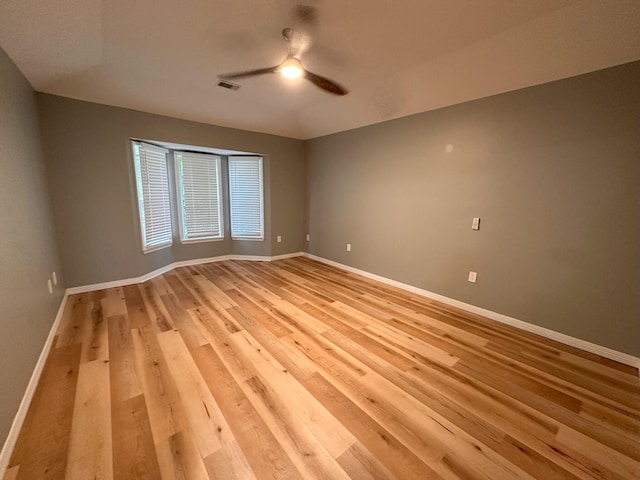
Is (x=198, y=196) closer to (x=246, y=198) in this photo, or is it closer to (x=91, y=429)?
(x=246, y=198)

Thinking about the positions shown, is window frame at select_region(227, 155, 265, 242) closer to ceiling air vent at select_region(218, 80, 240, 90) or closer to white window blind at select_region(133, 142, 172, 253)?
white window blind at select_region(133, 142, 172, 253)

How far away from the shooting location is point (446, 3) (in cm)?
170

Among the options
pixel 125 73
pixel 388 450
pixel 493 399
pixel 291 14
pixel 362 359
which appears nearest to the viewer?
pixel 388 450

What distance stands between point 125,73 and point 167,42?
35.2 inches

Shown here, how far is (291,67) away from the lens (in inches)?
77.7

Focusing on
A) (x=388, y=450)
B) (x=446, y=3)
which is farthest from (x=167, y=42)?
(x=388, y=450)

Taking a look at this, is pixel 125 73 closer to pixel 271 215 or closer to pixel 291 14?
pixel 291 14

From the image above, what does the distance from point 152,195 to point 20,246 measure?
2100 mm

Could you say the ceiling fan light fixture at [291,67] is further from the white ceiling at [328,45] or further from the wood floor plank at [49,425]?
the wood floor plank at [49,425]

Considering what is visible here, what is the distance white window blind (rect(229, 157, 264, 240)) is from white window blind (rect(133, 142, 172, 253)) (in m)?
1.11

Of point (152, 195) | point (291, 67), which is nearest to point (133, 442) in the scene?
point (291, 67)

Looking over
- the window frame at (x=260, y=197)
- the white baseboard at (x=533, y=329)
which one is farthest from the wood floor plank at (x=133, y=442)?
the window frame at (x=260, y=197)

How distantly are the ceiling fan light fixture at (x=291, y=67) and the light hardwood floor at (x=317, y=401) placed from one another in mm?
2333

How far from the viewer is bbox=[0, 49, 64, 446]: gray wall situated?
4.68ft
